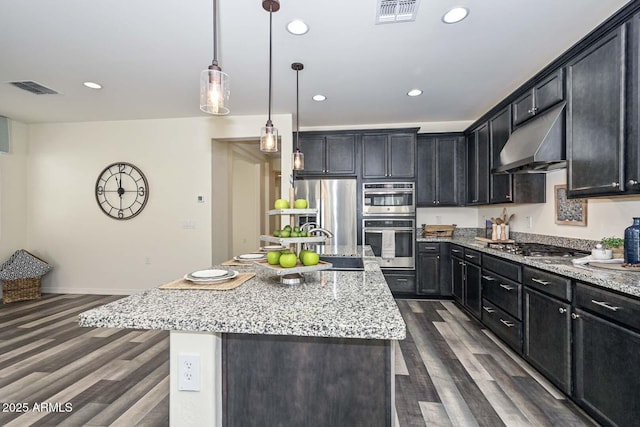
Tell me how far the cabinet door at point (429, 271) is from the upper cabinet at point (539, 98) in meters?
1.91

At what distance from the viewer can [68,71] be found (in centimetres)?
296

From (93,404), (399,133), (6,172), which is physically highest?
(399,133)

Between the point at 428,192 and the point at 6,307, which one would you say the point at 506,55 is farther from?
the point at 6,307

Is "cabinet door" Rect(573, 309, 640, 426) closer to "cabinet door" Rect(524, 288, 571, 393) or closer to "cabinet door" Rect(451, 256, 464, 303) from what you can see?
"cabinet door" Rect(524, 288, 571, 393)

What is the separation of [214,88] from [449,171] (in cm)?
381

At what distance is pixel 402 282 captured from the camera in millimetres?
4246

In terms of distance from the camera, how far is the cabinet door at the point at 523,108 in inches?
109

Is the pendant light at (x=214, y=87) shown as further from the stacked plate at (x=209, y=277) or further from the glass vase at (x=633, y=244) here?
the glass vase at (x=633, y=244)

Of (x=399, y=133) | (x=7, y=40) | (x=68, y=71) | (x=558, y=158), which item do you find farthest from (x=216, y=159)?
(x=558, y=158)

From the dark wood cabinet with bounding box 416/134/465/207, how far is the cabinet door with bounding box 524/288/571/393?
2243 mm

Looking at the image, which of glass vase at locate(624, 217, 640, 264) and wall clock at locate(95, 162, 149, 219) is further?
wall clock at locate(95, 162, 149, 219)

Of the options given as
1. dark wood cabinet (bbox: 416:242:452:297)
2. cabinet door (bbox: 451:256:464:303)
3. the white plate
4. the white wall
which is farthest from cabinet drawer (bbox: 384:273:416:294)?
the white wall

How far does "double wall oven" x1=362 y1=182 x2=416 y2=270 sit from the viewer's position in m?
4.20

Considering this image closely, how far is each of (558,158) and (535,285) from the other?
1.01m
